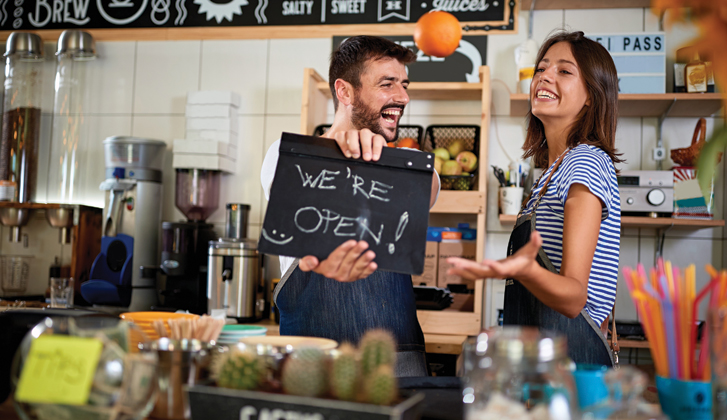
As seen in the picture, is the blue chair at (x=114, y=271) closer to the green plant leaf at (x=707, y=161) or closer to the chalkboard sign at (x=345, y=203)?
the chalkboard sign at (x=345, y=203)

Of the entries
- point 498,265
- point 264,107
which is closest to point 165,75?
point 264,107

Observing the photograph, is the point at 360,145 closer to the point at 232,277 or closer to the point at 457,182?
the point at 457,182

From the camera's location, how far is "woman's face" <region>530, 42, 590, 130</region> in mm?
1382

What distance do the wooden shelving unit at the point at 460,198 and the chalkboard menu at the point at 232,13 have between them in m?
0.48

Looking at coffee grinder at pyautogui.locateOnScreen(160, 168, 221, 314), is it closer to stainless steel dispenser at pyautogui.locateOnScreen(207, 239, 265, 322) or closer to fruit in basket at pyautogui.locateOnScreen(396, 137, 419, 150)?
stainless steel dispenser at pyautogui.locateOnScreen(207, 239, 265, 322)

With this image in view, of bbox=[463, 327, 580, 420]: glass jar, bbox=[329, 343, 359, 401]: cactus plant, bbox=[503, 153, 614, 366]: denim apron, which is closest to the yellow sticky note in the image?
bbox=[329, 343, 359, 401]: cactus plant

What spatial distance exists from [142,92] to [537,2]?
2197 mm

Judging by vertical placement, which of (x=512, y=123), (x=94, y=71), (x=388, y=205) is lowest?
(x=388, y=205)

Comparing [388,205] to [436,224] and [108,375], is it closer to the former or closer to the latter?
[108,375]

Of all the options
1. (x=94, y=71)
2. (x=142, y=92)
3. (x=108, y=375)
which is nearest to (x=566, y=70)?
(x=108, y=375)

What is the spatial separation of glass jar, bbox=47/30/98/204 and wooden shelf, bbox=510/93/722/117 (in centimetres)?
227

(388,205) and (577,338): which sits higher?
(388,205)

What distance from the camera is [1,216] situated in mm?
3195

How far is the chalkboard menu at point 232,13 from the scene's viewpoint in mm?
3070
